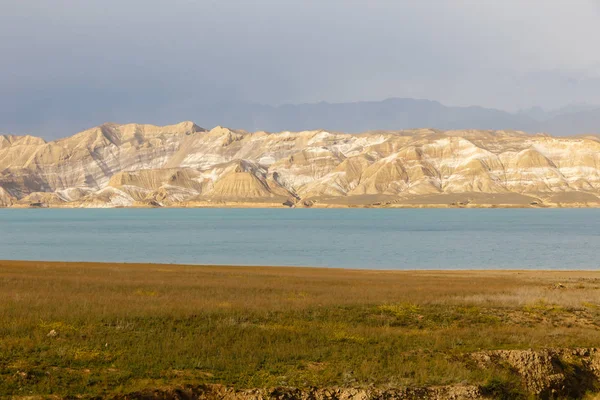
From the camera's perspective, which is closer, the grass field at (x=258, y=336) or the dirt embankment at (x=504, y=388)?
the dirt embankment at (x=504, y=388)

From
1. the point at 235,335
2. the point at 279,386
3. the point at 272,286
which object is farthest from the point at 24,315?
the point at 272,286

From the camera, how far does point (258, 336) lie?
19.5m

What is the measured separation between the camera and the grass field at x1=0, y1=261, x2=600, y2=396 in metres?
15.8

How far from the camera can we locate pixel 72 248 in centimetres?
10050

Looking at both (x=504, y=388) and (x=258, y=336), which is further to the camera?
(x=258, y=336)

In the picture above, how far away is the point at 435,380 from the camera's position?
16203 mm

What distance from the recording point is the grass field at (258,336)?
15.8 meters

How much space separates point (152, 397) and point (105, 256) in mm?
75437

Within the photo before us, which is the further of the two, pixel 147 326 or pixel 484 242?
pixel 484 242

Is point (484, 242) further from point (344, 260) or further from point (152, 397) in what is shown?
point (152, 397)

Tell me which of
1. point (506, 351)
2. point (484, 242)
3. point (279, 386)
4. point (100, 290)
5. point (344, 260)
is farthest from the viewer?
point (484, 242)

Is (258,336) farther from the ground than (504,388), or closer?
farther from the ground

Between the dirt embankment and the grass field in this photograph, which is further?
the grass field

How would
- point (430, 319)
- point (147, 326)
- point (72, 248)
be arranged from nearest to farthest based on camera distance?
point (147, 326) < point (430, 319) < point (72, 248)
